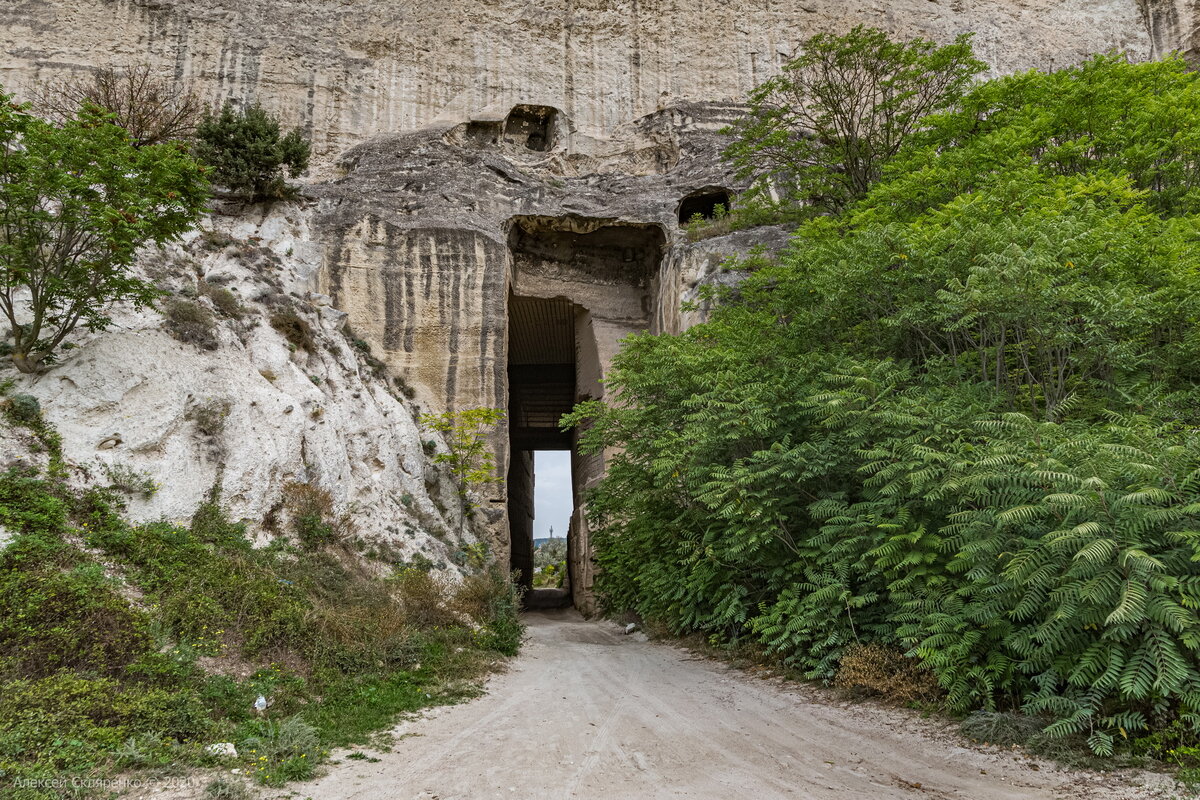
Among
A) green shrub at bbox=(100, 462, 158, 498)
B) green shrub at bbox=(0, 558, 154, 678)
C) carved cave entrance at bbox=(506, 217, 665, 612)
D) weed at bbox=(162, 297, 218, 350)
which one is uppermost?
carved cave entrance at bbox=(506, 217, 665, 612)

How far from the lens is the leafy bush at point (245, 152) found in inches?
689

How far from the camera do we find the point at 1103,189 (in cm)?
912

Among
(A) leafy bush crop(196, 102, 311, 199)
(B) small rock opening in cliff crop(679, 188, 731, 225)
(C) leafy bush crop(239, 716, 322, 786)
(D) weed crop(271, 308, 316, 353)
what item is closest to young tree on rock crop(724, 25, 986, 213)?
(B) small rock opening in cliff crop(679, 188, 731, 225)

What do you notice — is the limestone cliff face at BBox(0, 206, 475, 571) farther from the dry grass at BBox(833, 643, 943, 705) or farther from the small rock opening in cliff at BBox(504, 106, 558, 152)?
the small rock opening in cliff at BBox(504, 106, 558, 152)

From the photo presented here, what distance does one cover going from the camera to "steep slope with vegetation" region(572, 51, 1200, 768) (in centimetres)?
536

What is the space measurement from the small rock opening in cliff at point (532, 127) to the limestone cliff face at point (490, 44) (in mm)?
520

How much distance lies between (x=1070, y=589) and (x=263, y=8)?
95.3 feet

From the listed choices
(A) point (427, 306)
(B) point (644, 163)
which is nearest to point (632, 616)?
(A) point (427, 306)

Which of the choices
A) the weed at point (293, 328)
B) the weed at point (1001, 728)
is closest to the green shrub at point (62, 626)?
the weed at point (1001, 728)

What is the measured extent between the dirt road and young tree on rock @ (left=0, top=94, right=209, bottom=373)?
24.7 feet

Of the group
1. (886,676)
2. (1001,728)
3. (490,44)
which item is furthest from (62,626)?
(490,44)

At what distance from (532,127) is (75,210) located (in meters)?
18.3

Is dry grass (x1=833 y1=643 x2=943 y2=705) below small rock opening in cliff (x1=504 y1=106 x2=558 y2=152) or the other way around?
below

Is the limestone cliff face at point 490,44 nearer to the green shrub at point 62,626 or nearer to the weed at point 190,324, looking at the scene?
the weed at point 190,324
